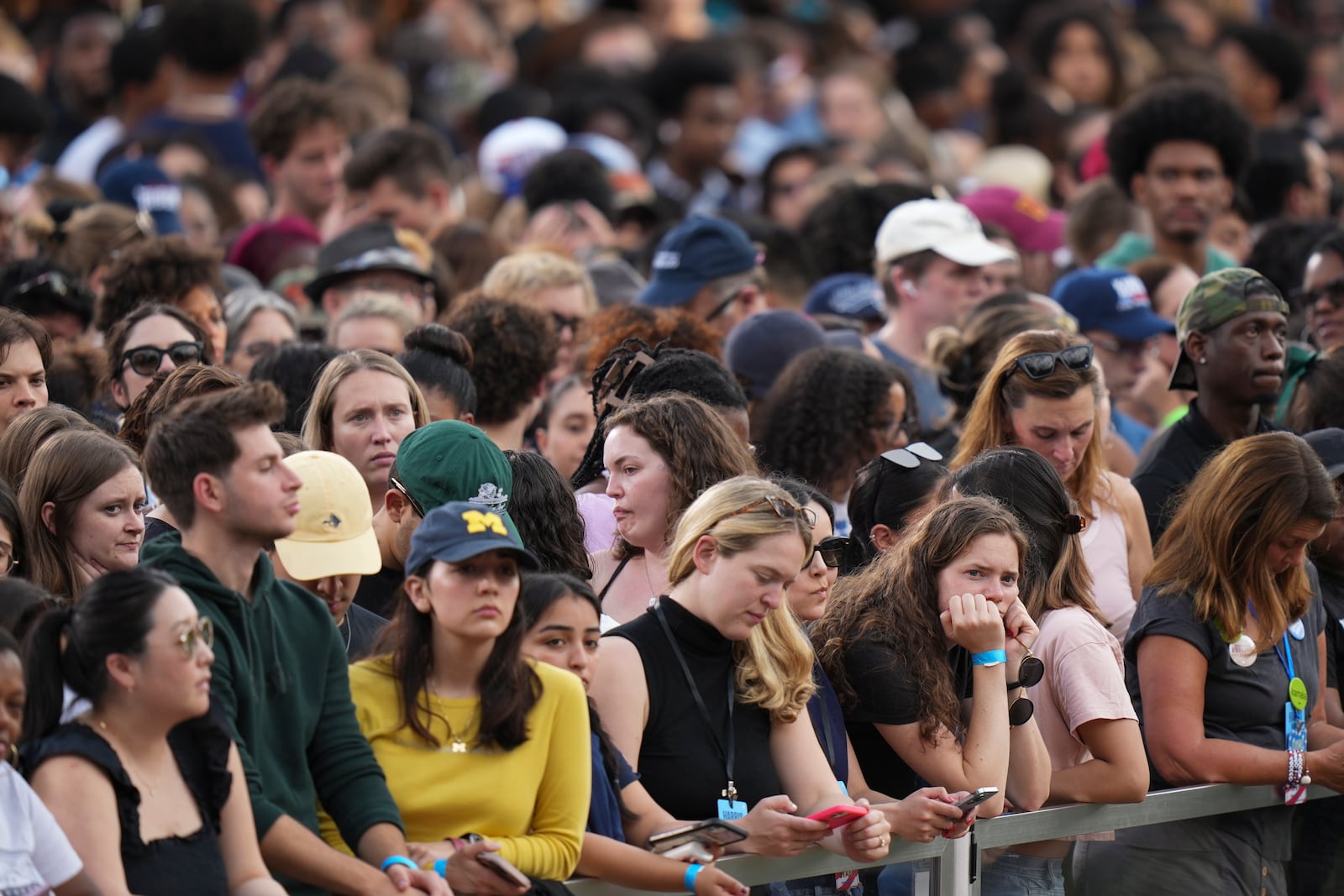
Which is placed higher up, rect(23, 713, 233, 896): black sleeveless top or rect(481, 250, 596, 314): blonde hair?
rect(481, 250, 596, 314): blonde hair

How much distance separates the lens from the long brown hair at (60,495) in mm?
4516

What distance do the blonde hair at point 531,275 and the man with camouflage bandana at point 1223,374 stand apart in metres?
2.32

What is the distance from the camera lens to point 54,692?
346 centimetres

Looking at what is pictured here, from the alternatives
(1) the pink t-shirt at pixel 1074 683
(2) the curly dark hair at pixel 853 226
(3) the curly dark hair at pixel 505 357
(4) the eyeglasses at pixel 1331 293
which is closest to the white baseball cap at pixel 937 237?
(2) the curly dark hair at pixel 853 226

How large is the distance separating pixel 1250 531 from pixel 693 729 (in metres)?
1.74

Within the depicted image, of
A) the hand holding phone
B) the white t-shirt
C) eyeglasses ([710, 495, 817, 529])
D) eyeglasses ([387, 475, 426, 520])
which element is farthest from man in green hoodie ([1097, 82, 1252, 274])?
the white t-shirt

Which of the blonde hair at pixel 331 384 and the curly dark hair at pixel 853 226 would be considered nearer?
the blonde hair at pixel 331 384

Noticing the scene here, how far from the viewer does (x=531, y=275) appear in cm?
722

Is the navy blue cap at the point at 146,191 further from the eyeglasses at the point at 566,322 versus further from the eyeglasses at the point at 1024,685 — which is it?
the eyeglasses at the point at 1024,685

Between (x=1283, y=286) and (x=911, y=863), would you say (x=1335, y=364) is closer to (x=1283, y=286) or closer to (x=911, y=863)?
(x=1283, y=286)

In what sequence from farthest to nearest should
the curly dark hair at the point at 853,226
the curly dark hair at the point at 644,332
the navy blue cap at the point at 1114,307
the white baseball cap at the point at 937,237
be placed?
1. the curly dark hair at the point at 853,226
2. the white baseball cap at the point at 937,237
3. the navy blue cap at the point at 1114,307
4. the curly dark hair at the point at 644,332

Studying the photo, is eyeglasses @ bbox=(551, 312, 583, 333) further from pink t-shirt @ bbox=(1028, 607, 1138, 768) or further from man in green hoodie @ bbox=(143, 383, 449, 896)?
man in green hoodie @ bbox=(143, 383, 449, 896)

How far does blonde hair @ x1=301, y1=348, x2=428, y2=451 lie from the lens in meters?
5.24

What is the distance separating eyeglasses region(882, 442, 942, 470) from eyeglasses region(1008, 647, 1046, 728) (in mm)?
795
